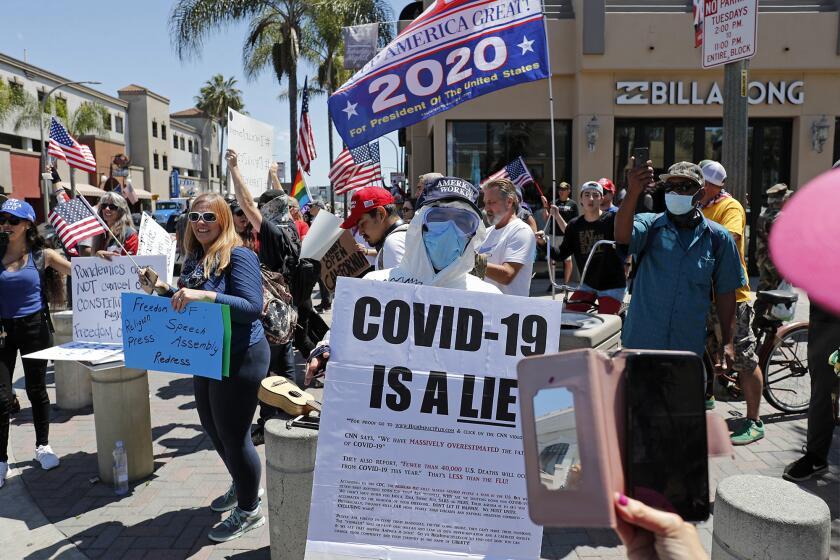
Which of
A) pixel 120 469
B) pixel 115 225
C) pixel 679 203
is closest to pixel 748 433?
pixel 679 203

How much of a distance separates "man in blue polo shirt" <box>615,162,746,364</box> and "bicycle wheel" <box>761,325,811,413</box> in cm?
241

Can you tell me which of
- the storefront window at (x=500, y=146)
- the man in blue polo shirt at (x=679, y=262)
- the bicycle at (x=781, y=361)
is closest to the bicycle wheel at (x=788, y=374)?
the bicycle at (x=781, y=361)

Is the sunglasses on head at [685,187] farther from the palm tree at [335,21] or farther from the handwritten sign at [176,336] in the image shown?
the palm tree at [335,21]

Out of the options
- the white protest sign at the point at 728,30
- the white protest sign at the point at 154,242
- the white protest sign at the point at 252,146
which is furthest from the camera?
the white protest sign at the point at 728,30

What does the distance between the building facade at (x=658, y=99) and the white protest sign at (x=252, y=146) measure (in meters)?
8.28

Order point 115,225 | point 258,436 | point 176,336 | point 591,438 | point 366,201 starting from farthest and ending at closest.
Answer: point 115,225 < point 258,436 < point 366,201 < point 176,336 < point 591,438

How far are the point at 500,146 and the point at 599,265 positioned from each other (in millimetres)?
9529

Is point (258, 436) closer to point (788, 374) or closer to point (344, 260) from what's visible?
point (344, 260)

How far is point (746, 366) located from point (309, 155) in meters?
7.69

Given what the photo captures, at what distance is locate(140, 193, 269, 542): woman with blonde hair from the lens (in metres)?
3.60

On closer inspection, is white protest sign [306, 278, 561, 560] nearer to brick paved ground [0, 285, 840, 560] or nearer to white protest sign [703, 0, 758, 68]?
brick paved ground [0, 285, 840, 560]

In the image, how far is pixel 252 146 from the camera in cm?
652

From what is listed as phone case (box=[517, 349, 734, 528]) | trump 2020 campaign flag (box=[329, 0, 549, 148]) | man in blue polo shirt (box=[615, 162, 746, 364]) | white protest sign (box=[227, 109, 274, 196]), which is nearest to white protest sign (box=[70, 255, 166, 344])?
white protest sign (box=[227, 109, 274, 196])

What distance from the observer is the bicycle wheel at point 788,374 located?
19.4 feet
